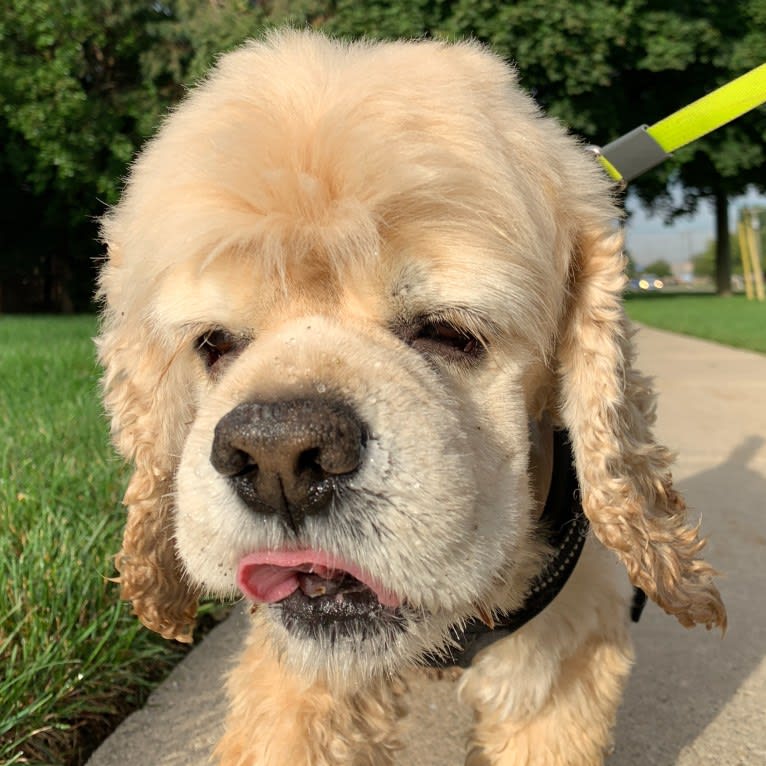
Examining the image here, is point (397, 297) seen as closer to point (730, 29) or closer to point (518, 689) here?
point (518, 689)

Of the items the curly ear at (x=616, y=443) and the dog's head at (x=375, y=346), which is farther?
the curly ear at (x=616, y=443)

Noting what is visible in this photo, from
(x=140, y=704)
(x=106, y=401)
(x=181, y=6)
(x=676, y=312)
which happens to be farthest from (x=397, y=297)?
(x=676, y=312)

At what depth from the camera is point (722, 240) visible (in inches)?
1375

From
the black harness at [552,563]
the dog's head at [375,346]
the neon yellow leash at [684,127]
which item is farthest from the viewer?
the neon yellow leash at [684,127]

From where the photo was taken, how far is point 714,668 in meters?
2.88

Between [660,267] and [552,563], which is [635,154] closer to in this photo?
[552,563]

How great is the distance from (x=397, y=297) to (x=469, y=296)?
0.16 m

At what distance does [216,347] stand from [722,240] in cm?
3672

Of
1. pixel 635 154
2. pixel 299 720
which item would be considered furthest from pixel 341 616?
pixel 635 154

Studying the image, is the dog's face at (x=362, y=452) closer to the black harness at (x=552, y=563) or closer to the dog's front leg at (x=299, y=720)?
the black harness at (x=552, y=563)

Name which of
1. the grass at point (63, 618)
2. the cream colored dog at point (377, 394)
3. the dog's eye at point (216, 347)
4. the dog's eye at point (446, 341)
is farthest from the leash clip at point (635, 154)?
the grass at point (63, 618)

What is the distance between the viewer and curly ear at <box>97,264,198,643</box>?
7.39 ft

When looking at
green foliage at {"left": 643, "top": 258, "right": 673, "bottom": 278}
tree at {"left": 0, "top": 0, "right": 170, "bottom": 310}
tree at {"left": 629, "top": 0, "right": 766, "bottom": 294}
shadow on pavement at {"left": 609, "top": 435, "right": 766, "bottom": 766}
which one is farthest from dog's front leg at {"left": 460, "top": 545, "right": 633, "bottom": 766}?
green foliage at {"left": 643, "top": 258, "right": 673, "bottom": 278}

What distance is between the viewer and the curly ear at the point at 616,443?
1991 millimetres
